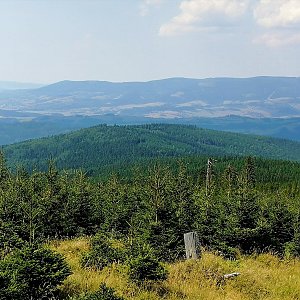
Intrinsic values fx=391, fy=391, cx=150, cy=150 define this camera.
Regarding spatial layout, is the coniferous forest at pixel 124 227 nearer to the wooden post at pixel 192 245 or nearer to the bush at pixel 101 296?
the bush at pixel 101 296

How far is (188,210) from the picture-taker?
2267 centimetres

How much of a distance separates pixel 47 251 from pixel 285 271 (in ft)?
28.9

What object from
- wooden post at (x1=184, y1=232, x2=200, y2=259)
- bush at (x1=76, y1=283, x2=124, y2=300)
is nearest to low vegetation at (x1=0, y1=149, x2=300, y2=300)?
bush at (x1=76, y1=283, x2=124, y2=300)

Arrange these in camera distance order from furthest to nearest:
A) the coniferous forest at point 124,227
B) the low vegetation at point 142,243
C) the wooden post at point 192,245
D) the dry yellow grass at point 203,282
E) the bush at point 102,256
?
1. the wooden post at point 192,245
2. the bush at point 102,256
3. the dry yellow grass at point 203,282
4. the low vegetation at point 142,243
5. the coniferous forest at point 124,227

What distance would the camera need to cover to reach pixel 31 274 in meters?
9.02

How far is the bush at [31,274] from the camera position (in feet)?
28.0

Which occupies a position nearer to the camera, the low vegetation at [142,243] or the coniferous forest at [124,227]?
the coniferous forest at [124,227]

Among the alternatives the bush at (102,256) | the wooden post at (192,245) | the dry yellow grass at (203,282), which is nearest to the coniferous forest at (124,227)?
the bush at (102,256)

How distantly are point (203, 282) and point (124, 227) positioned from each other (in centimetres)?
1656

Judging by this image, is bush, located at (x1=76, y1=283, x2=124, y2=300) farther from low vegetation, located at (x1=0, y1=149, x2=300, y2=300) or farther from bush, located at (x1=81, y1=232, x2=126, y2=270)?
bush, located at (x1=81, y1=232, x2=126, y2=270)

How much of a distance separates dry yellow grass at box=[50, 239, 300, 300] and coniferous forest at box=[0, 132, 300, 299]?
36cm

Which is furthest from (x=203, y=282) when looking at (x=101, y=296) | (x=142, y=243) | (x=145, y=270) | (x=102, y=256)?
(x=101, y=296)

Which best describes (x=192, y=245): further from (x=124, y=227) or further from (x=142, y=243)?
(x=124, y=227)

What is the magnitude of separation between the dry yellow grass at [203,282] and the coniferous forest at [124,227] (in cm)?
36
